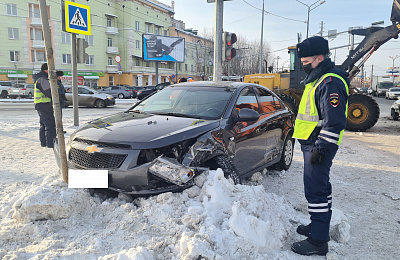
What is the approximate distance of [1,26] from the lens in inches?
1593

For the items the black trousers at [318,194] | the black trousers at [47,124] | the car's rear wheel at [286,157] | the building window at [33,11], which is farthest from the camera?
the building window at [33,11]

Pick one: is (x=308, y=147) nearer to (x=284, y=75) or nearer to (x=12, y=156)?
(x=12, y=156)

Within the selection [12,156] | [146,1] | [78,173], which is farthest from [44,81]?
[146,1]

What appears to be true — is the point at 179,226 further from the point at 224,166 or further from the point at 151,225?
the point at 224,166

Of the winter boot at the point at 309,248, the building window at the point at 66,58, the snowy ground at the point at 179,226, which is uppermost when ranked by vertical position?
the building window at the point at 66,58

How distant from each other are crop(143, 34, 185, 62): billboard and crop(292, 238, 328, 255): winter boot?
3927cm

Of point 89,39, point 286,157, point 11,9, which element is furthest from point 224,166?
point 89,39

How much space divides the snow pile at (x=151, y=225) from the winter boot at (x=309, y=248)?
0.15 metres

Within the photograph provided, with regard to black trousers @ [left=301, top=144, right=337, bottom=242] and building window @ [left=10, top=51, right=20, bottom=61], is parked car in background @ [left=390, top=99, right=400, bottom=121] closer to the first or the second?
black trousers @ [left=301, top=144, right=337, bottom=242]

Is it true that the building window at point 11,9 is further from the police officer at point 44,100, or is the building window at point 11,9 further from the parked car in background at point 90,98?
the police officer at point 44,100

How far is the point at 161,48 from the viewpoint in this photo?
40.7m

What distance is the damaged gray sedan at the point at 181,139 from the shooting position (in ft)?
10.2

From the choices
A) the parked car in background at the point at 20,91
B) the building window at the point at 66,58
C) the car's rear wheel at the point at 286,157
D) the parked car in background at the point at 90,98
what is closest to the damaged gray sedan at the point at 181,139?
the car's rear wheel at the point at 286,157

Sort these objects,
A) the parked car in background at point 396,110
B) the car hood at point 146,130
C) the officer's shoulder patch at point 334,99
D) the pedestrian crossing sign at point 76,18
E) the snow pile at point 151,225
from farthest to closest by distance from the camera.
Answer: the parked car in background at point 396,110, the pedestrian crossing sign at point 76,18, the car hood at point 146,130, the officer's shoulder patch at point 334,99, the snow pile at point 151,225
